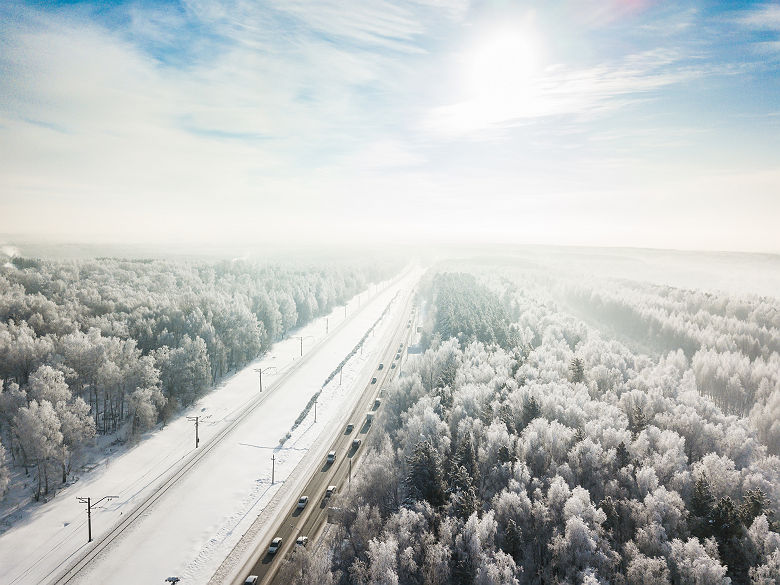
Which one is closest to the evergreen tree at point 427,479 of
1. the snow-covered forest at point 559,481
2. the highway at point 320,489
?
the snow-covered forest at point 559,481

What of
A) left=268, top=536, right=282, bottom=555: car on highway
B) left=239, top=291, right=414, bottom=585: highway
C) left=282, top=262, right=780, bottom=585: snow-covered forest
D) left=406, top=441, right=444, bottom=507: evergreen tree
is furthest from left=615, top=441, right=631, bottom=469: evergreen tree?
left=268, top=536, right=282, bottom=555: car on highway

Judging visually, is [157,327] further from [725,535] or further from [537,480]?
[725,535]

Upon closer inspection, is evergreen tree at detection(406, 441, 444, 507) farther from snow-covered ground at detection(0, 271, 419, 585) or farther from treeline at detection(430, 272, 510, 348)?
treeline at detection(430, 272, 510, 348)

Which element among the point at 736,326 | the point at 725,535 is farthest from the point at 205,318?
the point at 736,326

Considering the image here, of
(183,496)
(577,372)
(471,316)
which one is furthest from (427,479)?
(471,316)

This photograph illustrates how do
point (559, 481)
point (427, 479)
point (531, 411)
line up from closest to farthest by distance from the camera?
point (559, 481)
point (427, 479)
point (531, 411)

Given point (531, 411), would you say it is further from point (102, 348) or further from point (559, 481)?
point (102, 348)
